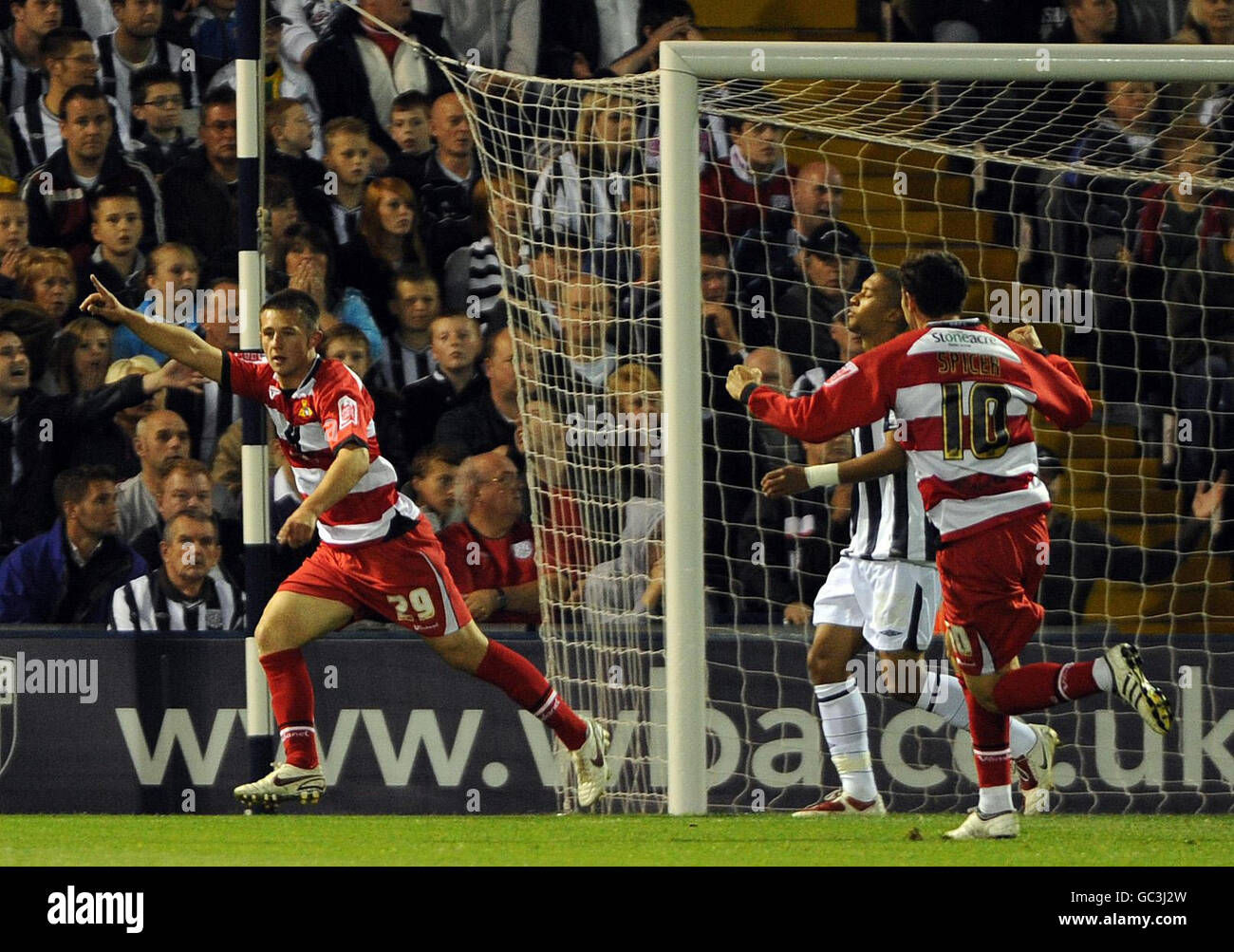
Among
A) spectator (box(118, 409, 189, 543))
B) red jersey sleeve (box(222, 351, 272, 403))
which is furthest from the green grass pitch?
spectator (box(118, 409, 189, 543))

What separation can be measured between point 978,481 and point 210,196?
12.9 feet

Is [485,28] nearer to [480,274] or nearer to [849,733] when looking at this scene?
[480,274]

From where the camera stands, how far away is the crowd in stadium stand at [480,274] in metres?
7.04

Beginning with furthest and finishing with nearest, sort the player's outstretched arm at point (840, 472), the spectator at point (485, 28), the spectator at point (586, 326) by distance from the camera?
1. the spectator at point (485, 28)
2. the spectator at point (586, 326)
3. the player's outstretched arm at point (840, 472)

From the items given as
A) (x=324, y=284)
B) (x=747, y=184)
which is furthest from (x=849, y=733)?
(x=324, y=284)

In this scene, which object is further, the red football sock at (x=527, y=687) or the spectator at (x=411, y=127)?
the spectator at (x=411, y=127)

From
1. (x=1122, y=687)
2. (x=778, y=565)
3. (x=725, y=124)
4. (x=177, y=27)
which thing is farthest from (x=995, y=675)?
(x=177, y=27)

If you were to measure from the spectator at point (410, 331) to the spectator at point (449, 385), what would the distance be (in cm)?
8

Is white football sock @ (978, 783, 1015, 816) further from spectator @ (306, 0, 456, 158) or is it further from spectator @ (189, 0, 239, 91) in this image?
spectator @ (189, 0, 239, 91)

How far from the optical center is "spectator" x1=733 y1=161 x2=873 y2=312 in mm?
7348

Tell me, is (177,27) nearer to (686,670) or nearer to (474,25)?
(474,25)

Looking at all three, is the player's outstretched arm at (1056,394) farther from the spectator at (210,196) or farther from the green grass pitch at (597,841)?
the spectator at (210,196)

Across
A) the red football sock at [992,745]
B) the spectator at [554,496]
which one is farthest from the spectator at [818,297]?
the red football sock at [992,745]

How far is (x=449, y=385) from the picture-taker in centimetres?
738
